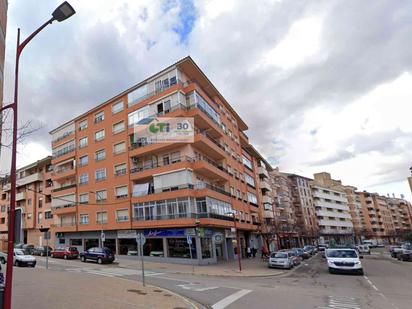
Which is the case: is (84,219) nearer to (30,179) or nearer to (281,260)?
(30,179)

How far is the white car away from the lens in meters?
22.0

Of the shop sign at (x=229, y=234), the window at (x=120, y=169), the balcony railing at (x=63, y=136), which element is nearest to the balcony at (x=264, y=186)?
the shop sign at (x=229, y=234)

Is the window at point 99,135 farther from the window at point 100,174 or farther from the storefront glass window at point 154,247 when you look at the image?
the storefront glass window at point 154,247

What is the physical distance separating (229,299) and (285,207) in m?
73.5

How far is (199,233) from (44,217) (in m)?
34.9

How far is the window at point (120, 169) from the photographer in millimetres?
38287

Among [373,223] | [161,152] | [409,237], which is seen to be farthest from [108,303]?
[373,223]

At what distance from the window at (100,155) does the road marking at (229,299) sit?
31245 mm

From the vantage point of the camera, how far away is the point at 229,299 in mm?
12430

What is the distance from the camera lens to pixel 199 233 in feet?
100

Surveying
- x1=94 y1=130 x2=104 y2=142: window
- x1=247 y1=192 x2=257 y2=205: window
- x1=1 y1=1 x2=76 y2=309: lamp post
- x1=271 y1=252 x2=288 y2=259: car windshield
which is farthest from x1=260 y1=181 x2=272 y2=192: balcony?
x1=1 y1=1 x2=76 y2=309: lamp post

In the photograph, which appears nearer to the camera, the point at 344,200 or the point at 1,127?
the point at 1,127

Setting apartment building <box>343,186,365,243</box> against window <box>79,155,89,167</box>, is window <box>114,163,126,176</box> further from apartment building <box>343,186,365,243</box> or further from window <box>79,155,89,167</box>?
apartment building <box>343,186,365,243</box>

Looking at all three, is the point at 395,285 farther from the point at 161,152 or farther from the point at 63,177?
the point at 63,177
